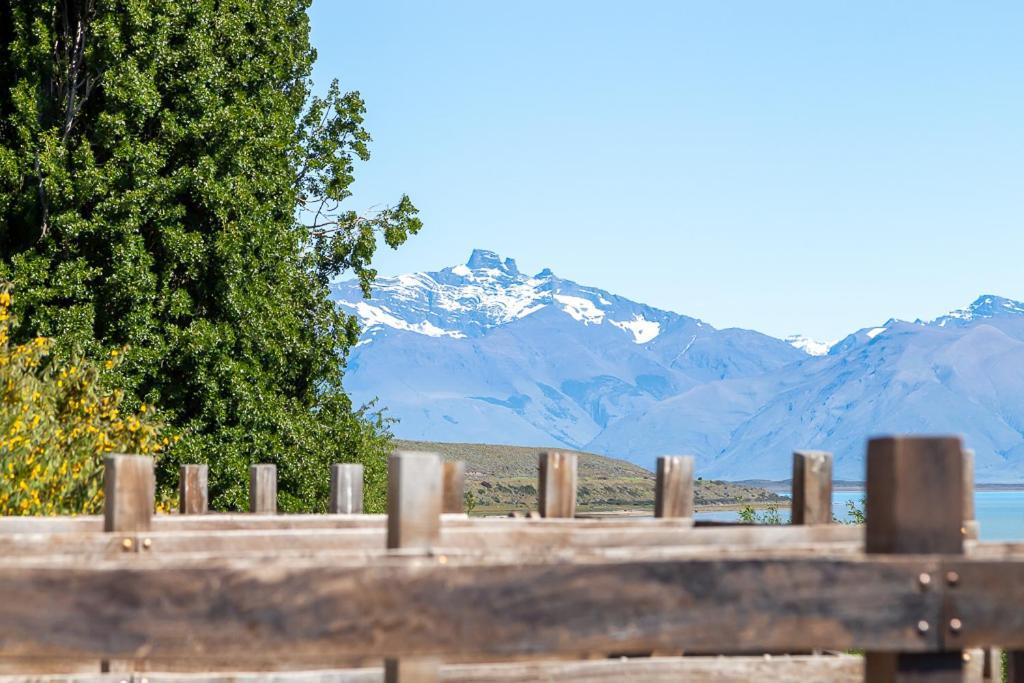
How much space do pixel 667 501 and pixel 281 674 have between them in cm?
329

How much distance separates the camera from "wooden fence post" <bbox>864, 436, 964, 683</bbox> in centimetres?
367

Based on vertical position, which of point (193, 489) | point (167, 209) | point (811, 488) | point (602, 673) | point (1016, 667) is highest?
point (167, 209)

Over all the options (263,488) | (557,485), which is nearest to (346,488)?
(263,488)

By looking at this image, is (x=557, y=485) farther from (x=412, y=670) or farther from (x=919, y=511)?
(x=919, y=511)

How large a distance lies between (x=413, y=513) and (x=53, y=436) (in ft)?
45.7

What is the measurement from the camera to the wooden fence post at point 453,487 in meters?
9.47

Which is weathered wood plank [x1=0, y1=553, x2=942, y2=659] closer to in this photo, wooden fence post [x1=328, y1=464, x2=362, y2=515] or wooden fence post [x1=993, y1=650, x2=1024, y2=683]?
wooden fence post [x1=993, y1=650, x2=1024, y2=683]

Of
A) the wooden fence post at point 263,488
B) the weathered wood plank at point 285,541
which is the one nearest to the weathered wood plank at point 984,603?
the weathered wood plank at point 285,541

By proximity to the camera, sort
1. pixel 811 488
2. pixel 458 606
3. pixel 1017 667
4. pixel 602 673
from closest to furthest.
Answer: pixel 458 606, pixel 1017 667, pixel 602 673, pixel 811 488

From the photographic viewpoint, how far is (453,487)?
970 cm

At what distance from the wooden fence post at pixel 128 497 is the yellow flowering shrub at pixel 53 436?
30.9 feet

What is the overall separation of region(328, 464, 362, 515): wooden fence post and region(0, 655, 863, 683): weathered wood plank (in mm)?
4558

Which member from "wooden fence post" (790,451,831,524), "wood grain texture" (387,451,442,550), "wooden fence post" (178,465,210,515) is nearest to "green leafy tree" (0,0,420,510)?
"wooden fence post" (178,465,210,515)

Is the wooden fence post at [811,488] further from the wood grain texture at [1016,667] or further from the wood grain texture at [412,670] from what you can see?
the wood grain texture at [412,670]
